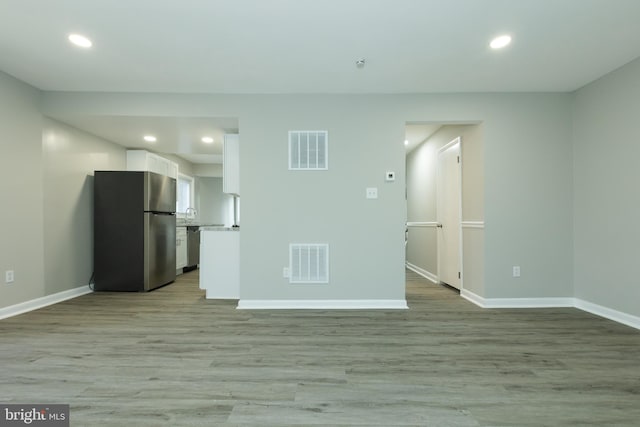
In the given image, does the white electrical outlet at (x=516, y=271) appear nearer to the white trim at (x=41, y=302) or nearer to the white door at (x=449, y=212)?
the white door at (x=449, y=212)

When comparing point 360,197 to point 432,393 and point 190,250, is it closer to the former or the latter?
point 432,393

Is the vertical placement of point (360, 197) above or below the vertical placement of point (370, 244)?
above

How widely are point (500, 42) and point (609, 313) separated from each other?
2830 millimetres

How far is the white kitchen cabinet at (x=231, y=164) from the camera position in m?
3.61

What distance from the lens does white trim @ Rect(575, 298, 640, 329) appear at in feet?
8.98

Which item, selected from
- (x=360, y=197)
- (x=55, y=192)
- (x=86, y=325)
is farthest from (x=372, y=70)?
(x=55, y=192)

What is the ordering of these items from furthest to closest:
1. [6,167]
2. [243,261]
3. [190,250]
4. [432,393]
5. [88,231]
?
[190,250] → [88,231] → [243,261] → [6,167] → [432,393]

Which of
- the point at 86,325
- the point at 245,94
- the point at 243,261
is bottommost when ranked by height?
the point at 86,325

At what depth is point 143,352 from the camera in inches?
86.8

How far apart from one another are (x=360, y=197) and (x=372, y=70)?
130 cm

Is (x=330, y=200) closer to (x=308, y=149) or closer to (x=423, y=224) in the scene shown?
→ (x=308, y=149)

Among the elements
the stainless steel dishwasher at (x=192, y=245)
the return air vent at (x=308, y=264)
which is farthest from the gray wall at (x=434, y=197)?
the stainless steel dishwasher at (x=192, y=245)

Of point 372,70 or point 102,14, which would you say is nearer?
point 102,14

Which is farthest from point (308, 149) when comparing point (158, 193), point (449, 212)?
point (158, 193)
